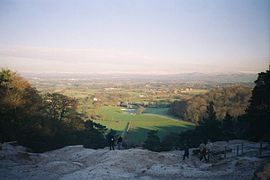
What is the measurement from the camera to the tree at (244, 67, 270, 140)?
976 inches

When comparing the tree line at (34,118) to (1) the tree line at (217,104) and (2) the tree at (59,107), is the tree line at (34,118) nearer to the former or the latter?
(2) the tree at (59,107)

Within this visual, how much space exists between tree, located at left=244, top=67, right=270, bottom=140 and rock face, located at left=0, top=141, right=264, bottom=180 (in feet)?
8.05

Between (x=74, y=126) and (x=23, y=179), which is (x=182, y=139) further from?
(x=23, y=179)

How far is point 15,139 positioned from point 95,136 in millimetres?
15930

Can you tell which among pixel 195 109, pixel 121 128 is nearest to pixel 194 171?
pixel 121 128

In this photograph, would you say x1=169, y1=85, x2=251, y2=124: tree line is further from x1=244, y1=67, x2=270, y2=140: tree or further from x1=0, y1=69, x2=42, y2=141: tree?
x1=244, y1=67, x2=270, y2=140: tree

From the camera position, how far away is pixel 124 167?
Answer: 75.4 feet

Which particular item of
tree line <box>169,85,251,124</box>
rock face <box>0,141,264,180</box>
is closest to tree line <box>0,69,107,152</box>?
rock face <box>0,141,264,180</box>

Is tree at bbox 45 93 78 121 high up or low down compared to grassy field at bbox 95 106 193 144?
up

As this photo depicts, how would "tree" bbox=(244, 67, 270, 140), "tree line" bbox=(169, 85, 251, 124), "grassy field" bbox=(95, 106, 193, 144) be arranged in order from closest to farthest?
"tree" bbox=(244, 67, 270, 140), "grassy field" bbox=(95, 106, 193, 144), "tree line" bbox=(169, 85, 251, 124)

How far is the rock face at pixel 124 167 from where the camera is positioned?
20.7 metres

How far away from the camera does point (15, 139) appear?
37656 millimetres

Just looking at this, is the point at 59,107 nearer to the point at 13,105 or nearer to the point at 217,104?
the point at 13,105

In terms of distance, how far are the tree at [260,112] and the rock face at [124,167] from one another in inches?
96.6
